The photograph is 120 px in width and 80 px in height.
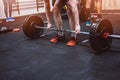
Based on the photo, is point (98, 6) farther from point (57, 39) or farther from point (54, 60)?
point (54, 60)

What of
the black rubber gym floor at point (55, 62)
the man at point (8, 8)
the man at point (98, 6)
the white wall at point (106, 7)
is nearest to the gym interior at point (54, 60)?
the black rubber gym floor at point (55, 62)

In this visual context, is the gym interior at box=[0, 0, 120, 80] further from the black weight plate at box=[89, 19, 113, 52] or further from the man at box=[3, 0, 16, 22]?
the man at box=[3, 0, 16, 22]

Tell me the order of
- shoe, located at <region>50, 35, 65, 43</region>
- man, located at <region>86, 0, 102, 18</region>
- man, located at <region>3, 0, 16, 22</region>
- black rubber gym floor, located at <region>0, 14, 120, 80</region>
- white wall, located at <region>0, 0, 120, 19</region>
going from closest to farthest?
black rubber gym floor, located at <region>0, 14, 120, 80</region> < shoe, located at <region>50, 35, 65, 43</region> < man, located at <region>86, 0, 102, 18</region> < man, located at <region>3, 0, 16, 22</region> < white wall, located at <region>0, 0, 120, 19</region>

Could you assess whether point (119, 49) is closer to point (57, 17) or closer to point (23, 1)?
point (57, 17)

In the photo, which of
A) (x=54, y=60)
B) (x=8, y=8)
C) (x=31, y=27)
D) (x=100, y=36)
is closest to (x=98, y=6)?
(x=31, y=27)

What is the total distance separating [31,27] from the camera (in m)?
3.36

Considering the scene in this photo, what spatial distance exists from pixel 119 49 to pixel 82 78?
103cm

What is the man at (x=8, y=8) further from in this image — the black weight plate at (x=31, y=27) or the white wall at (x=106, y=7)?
the black weight plate at (x=31, y=27)

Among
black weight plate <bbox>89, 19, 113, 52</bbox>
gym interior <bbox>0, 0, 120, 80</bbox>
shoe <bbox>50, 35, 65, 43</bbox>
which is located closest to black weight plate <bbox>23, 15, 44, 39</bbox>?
gym interior <bbox>0, 0, 120, 80</bbox>

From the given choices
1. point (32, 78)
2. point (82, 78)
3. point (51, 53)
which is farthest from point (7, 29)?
point (82, 78)

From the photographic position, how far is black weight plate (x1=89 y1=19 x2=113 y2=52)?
239 cm

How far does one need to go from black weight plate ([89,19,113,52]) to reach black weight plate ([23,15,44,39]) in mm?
1336

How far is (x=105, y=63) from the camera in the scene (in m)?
2.18

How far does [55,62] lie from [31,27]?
125 centimetres
